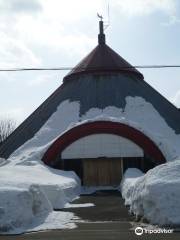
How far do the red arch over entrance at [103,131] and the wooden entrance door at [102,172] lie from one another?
5.34 ft

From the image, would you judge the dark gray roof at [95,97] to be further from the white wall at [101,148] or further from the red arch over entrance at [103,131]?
the white wall at [101,148]

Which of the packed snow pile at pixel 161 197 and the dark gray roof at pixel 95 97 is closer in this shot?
the packed snow pile at pixel 161 197

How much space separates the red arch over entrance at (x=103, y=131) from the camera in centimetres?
2875

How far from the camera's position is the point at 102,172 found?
28469mm

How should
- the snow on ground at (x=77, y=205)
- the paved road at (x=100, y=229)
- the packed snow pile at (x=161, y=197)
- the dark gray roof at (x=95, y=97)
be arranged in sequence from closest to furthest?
1. the paved road at (x=100, y=229)
2. the packed snow pile at (x=161, y=197)
3. the snow on ground at (x=77, y=205)
4. the dark gray roof at (x=95, y=97)

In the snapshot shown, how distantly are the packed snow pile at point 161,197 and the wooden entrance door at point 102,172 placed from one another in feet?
45.5

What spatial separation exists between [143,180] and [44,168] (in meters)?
12.9

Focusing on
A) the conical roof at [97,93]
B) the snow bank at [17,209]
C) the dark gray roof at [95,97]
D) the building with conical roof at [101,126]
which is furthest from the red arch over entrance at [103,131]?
the snow bank at [17,209]

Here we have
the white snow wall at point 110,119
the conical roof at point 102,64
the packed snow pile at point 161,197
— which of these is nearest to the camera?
the packed snow pile at point 161,197

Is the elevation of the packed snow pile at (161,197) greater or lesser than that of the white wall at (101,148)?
lesser

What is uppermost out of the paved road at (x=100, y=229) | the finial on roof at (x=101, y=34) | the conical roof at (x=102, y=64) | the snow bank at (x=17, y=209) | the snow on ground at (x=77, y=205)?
the finial on roof at (x=101, y=34)

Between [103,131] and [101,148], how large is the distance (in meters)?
1.08

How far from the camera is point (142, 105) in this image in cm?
3406

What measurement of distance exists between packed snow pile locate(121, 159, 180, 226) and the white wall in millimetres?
14457
